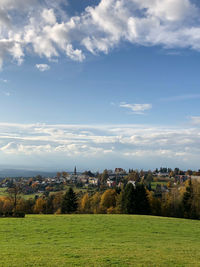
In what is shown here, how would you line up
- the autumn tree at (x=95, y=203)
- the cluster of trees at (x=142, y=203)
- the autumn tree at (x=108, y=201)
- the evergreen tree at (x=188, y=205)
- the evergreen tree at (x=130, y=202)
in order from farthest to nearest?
1. the autumn tree at (x=108, y=201)
2. the autumn tree at (x=95, y=203)
3. the evergreen tree at (x=188, y=205)
4. the cluster of trees at (x=142, y=203)
5. the evergreen tree at (x=130, y=202)

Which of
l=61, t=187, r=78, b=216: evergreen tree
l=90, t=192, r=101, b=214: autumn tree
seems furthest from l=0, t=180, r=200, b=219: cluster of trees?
l=90, t=192, r=101, b=214: autumn tree

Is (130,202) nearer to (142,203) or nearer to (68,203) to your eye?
(142,203)

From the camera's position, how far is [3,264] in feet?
38.0

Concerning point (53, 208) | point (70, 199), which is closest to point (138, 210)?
point (70, 199)

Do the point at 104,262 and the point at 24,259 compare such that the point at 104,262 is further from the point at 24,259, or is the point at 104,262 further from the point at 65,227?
the point at 65,227

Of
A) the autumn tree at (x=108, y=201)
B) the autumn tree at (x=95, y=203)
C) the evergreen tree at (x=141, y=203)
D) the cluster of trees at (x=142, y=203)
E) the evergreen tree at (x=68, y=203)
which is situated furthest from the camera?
the autumn tree at (x=108, y=201)

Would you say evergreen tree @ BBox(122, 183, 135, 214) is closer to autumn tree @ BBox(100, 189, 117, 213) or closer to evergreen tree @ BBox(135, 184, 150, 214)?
evergreen tree @ BBox(135, 184, 150, 214)

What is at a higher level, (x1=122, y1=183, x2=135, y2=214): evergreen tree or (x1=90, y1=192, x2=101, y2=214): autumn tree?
(x1=122, y1=183, x2=135, y2=214): evergreen tree

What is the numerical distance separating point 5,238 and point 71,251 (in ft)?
29.6

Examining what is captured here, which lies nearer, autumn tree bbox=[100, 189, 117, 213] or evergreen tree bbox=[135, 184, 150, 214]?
evergreen tree bbox=[135, 184, 150, 214]

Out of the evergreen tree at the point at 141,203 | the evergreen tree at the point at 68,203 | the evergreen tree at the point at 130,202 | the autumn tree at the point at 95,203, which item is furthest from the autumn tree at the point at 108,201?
the evergreen tree at the point at 141,203

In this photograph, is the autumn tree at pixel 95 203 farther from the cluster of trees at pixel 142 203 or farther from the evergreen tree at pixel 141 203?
the evergreen tree at pixel 141 203

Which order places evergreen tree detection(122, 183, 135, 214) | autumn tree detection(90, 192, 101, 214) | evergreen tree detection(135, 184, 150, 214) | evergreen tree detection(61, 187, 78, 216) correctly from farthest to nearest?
1. autumn tree detection(90, 192, 101, 214)
2. evergreen tree detection(61, 187, 78, 216)
3. evergreen tree detection(135, 184, 150, 214)
4. evergreen tree detection(122, 183, 135, 214)

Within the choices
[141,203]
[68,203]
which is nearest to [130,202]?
[141,203]
